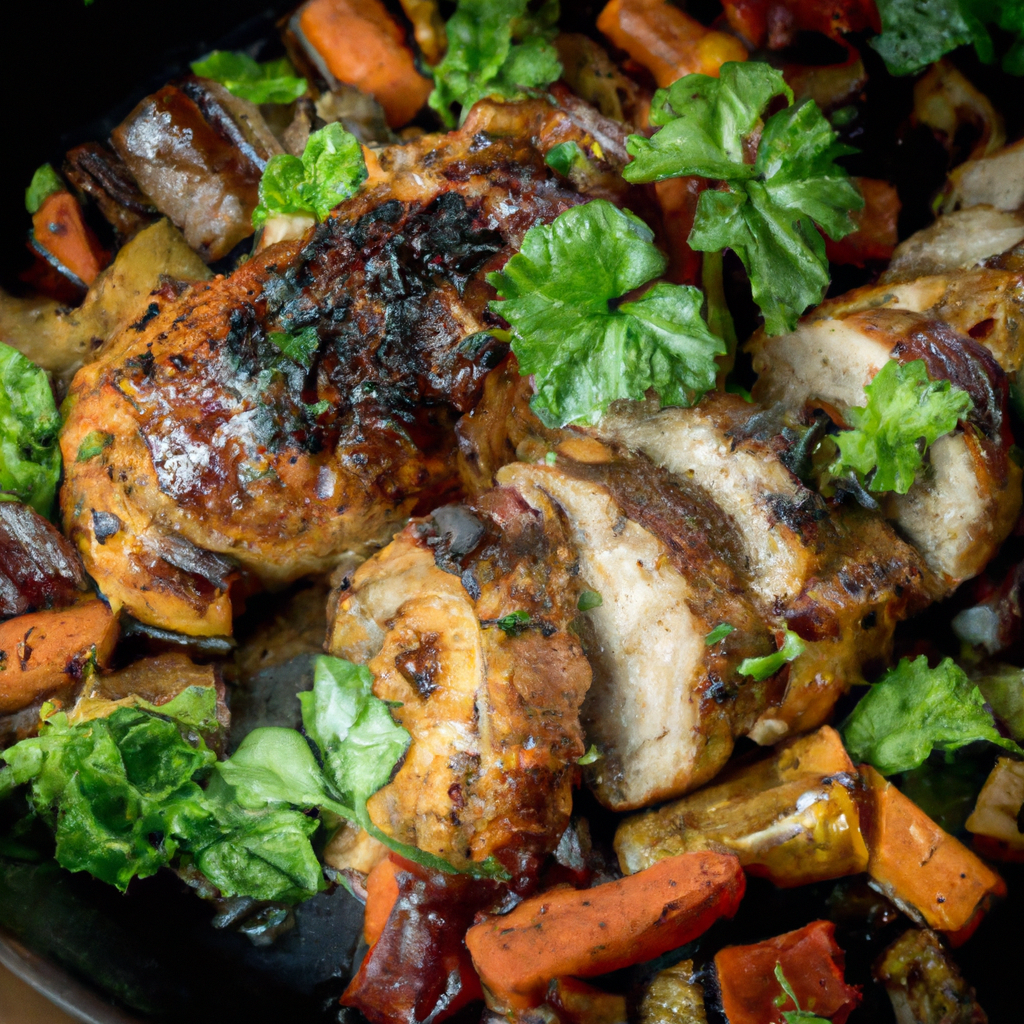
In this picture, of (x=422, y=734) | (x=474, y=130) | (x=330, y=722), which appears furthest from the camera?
(x=474, y=130)

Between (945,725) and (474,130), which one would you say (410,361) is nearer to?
(474,130)

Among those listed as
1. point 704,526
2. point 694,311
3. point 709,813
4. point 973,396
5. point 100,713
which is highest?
point 100,713

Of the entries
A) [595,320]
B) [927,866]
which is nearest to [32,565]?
[595,320]

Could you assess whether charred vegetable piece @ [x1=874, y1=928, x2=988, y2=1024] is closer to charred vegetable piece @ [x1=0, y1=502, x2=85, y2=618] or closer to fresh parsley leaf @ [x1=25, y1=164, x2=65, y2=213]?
charred vegetable piece @ [x1=0, y1=502, x2=85, y2=618]

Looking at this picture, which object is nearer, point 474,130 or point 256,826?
point 256,826

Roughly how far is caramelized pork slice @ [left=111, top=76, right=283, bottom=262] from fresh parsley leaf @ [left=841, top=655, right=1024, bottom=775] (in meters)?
2.55

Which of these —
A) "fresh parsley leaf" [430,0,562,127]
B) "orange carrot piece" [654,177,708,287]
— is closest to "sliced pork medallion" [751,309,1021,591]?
"orange carrot piece" [654,177,708,287]

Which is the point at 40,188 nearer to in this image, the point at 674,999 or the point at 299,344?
the point at 299,344

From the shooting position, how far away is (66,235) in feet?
10.2

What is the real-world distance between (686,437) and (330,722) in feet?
4.07

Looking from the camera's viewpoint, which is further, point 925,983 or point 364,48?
point 364,48

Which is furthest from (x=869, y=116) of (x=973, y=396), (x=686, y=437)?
(x=686, y=437)

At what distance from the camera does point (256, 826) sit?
2.41 meters

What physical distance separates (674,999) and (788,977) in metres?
0.28
